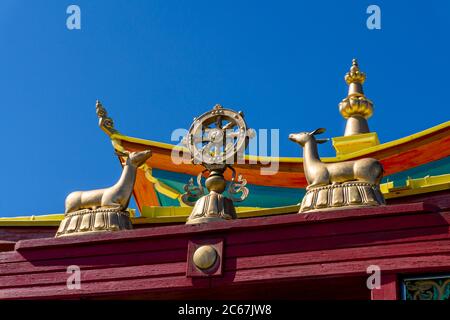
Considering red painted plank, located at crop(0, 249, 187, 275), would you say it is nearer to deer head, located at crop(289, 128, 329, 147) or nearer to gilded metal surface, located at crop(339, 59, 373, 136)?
deer head, located at crop(289, 128, 329, 147)

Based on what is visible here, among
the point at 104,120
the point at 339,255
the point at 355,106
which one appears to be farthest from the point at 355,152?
the point at 339,255

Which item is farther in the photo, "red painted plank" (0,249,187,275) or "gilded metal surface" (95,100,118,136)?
"gilded metal surface" (95,100,118,136)

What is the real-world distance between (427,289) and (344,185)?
1.02 m

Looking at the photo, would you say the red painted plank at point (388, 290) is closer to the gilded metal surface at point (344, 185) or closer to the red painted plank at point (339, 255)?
the red painted plank at point (339, 255)

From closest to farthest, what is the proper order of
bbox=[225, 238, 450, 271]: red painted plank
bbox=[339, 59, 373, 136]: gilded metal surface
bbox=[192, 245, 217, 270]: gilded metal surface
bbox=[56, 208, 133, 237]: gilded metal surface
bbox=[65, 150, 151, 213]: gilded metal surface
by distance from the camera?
bbox=[225, 238, 450, 271]: red painted plank → bbox=[192, 245, 217, 270]: gilded metal surface → bbox=[56, 208, 133, 237]: gilded metal surface → bbox=[65, 150, 151, 213]: gilded metal surface → bbox=[339, 59, 373, 136]: gilded metal surface

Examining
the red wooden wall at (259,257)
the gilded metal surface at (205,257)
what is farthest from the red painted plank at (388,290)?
the gilded metal surface at (205,257)

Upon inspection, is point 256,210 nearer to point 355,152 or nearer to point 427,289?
point 427,289

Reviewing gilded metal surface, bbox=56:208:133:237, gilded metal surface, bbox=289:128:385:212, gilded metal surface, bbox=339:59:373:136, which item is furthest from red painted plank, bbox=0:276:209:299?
gilded metal surface, bbox=339:59:373:136

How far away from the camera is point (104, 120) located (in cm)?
986

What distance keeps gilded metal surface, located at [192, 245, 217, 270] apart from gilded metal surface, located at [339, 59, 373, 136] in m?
5.67

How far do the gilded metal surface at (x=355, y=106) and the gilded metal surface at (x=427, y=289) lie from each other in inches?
233

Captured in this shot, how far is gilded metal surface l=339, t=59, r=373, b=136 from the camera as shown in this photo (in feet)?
36.9

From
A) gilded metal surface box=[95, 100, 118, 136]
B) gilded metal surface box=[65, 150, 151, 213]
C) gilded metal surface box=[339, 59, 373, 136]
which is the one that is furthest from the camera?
gilded metal surface box=[339, 59, 373, 136]

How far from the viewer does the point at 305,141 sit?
651cm
